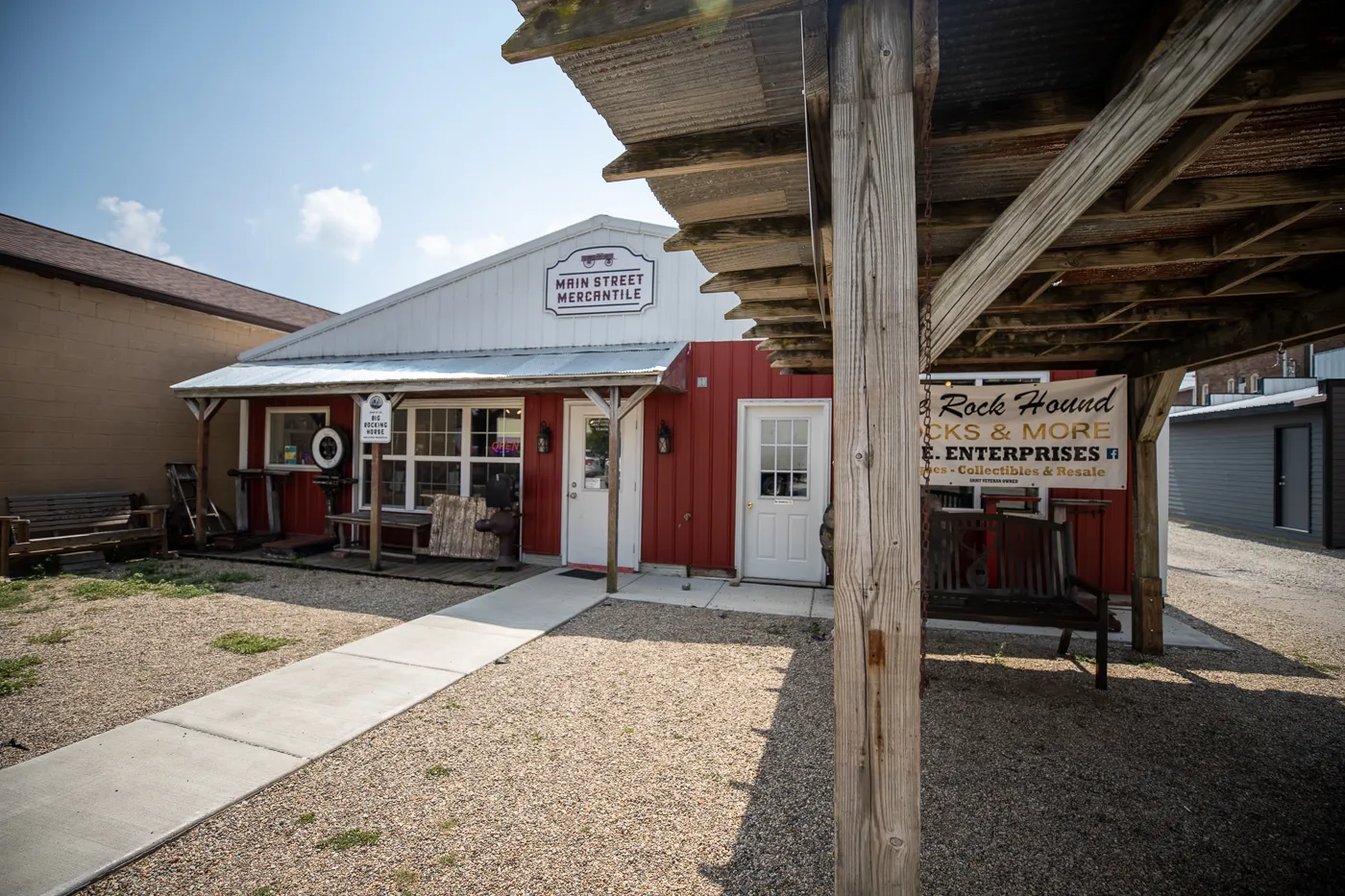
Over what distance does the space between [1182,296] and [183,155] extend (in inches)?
574

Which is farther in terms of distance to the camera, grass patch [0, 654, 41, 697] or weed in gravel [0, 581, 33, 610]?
weed in gravel [0, 581, 33, 610]

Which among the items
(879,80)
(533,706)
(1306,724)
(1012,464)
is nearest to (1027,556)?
(1012,464)

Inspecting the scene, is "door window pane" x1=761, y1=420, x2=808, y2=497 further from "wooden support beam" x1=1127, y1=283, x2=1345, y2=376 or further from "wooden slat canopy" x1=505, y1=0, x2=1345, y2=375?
"wooden slat canopy" x1=505, y1=0, x2=1345, y2=375

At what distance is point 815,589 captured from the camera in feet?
22.5

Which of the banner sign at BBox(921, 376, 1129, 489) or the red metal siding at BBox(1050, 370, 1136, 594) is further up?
the banner sign at BBox(921, 376, 1129, 489)

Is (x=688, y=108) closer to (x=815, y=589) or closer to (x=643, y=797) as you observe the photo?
(x=643, y=797)

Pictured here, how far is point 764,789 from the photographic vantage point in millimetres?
2768

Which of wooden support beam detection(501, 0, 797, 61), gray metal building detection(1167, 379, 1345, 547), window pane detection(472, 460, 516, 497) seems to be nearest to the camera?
wooden support beam detection(501, 0, 797, 61)

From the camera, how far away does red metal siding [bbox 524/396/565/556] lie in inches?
315

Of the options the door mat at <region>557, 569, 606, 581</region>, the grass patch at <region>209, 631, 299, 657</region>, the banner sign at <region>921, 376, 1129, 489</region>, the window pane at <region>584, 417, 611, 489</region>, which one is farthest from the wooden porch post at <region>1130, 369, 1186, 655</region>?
the grass patch at <region>209, 631, 299, 657</region>

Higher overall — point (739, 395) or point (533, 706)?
point (739, 395)

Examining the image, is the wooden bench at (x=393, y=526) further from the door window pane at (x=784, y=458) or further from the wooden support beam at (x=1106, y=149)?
the wooden support beam at (x=1106, y=149)

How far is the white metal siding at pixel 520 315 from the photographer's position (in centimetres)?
765

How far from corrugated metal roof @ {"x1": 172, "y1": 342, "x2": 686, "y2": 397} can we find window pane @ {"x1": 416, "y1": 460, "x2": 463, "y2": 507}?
1.54m
